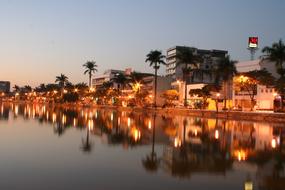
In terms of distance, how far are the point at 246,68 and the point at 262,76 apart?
14.7m

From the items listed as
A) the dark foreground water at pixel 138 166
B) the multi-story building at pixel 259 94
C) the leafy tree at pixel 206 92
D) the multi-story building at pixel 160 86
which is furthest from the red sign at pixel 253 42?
the dark foreground water at pixel 138 166

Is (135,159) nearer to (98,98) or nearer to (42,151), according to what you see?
(42,151)

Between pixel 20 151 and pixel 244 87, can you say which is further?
pixel 244 87

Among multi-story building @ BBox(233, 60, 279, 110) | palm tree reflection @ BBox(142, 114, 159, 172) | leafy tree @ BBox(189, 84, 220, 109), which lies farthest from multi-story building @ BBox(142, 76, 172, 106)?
palm tree reflection @ BBox(142, 114, 159, 172)

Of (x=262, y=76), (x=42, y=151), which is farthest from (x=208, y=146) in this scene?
(x=262, y=76)

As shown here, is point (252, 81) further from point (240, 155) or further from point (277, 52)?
point (240, 155)

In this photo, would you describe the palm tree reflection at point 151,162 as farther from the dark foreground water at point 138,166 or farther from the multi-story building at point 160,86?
the multi-story building at point 160,86

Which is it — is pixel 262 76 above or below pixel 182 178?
above

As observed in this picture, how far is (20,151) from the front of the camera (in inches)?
918

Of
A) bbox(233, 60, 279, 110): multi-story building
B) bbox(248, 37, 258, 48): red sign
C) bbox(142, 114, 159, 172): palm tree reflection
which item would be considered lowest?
bbox(142, 114, 159, 172): palm tree reflection

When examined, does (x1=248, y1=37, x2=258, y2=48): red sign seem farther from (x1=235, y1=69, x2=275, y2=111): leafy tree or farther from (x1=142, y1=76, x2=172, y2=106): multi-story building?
(x1=142, y1=76, x2=172, y2=106): multi-story building

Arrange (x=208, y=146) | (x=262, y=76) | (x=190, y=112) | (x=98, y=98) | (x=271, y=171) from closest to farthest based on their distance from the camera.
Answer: (x=271, y=171)
(x=208, y=146)
(x=262, y=76)
(x=190, y=112)
(x=98, y=98)

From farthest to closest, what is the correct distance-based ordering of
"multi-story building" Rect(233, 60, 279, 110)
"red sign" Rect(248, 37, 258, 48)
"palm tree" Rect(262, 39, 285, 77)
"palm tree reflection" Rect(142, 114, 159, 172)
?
"red sign" Rect(248, 37, 258, 48), "multi-story building" Rect(233, 60, 279, 110), "palm tree" Rect(262, 39, 285, 77), "palm tree reflection" Rect(142, 114, 159, 172)

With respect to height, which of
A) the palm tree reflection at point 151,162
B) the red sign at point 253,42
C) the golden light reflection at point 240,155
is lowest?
the palm tree reflection at point 151,162
